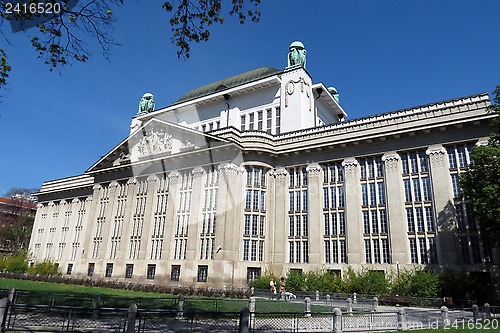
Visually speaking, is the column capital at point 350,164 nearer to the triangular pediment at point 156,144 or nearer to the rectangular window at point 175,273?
the triangular pediment at point 156,144

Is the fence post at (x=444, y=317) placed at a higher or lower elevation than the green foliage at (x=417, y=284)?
lower

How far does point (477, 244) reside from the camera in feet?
97.5

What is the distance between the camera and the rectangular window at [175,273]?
137 ft

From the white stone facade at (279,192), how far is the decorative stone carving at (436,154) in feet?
0.42

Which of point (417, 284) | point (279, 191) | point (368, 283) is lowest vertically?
point (368, 283)

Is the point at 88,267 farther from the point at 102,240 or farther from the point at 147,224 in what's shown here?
the point at 147,224

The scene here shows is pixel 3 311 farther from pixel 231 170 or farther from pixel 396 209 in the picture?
pixel 396 209

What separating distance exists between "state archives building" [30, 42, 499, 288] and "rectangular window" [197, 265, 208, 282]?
0.47 feet

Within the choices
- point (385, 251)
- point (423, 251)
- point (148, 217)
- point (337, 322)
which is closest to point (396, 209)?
point (385, 251)

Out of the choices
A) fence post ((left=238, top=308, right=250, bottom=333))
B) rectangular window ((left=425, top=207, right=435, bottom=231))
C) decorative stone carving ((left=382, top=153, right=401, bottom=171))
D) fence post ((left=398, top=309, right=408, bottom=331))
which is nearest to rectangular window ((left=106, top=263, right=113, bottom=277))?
decorative stone carving ((left=382, top=153, right=401, bottom=171))

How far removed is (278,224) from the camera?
4031 centimetres

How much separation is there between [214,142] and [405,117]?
21.3 meters

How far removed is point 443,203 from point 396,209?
13.2ft

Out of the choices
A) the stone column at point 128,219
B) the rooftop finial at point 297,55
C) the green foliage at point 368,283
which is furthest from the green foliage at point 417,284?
the stone column at point 128,219
